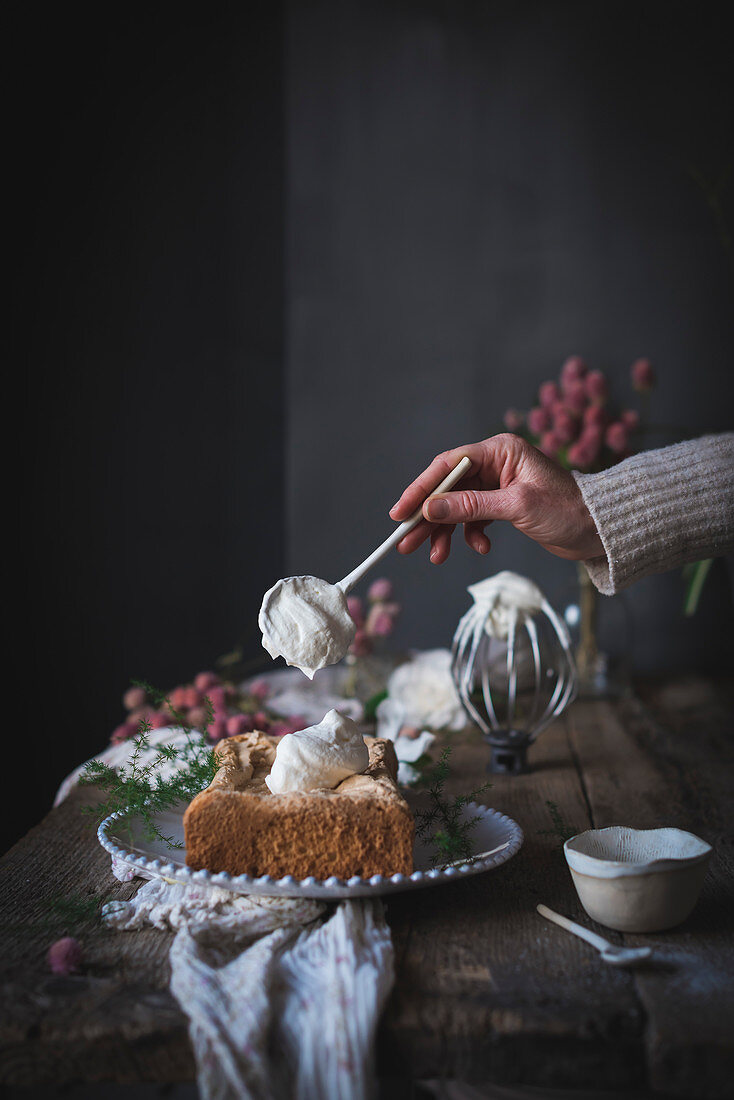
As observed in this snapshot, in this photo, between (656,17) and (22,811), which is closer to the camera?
(22,811)

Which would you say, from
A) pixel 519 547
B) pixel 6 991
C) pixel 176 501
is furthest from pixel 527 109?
pixel 6 991

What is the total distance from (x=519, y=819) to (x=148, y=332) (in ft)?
5.71

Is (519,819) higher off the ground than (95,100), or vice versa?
(95,100)

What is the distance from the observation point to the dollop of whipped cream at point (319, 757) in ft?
2.91

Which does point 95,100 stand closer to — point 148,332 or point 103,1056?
point 148,332

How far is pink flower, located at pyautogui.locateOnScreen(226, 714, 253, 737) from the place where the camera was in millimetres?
1308

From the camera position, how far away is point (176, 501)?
2.49 metres

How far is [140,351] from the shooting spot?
92.1 inches

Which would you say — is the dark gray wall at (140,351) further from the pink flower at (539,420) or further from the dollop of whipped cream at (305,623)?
the dollop of whipped cream at (305,623)

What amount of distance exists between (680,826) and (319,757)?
0.56 metres

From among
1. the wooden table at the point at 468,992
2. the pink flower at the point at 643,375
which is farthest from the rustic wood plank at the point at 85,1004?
the pink flower at the point at 643,375

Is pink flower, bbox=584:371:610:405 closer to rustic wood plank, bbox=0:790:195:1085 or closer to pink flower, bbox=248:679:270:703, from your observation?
pink flower, bbox=248:679:270:703

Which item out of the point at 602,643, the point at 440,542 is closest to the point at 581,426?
the point at 602,643

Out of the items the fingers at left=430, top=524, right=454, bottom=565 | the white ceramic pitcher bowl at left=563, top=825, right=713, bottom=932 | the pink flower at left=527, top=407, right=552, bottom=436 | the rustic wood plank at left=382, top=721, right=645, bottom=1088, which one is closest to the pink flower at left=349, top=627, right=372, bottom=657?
the fingers at left=430, top=524, right=454, bottom=565
